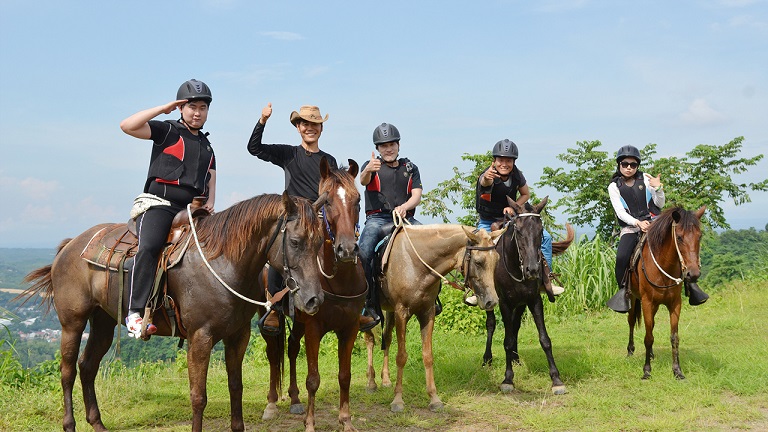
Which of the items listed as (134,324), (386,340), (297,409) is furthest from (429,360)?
(134,324)

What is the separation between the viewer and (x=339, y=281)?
6.01 m

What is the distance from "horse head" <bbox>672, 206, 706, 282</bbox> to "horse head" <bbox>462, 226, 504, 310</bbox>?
2.49 m

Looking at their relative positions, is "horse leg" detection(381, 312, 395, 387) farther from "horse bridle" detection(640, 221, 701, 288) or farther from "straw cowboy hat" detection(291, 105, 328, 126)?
"horse bridle" detection(640, 221, 701, 288)

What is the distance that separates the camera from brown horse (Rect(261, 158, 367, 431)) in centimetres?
553

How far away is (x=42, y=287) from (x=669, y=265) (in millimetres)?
7232

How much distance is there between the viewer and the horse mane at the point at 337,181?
5672mm

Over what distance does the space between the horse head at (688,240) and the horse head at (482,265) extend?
2493 millimetres

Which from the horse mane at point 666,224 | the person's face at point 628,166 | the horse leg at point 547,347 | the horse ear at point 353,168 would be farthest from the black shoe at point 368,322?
the person's face at point 628,166

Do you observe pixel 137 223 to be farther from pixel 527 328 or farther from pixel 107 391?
pixel 527 328

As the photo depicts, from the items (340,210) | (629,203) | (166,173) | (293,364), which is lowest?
(293,364)

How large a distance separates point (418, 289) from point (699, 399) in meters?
3.18

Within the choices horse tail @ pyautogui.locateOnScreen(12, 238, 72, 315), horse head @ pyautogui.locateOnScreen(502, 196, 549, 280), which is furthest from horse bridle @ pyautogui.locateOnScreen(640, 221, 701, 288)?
horse tail @ pyautogui.locateOnScreen(12, 238, 72, 315)

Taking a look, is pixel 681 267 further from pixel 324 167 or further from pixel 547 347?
pixel 324 167

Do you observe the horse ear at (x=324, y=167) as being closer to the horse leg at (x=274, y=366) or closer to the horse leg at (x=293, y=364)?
the horse leg at (x=293, y=364)
